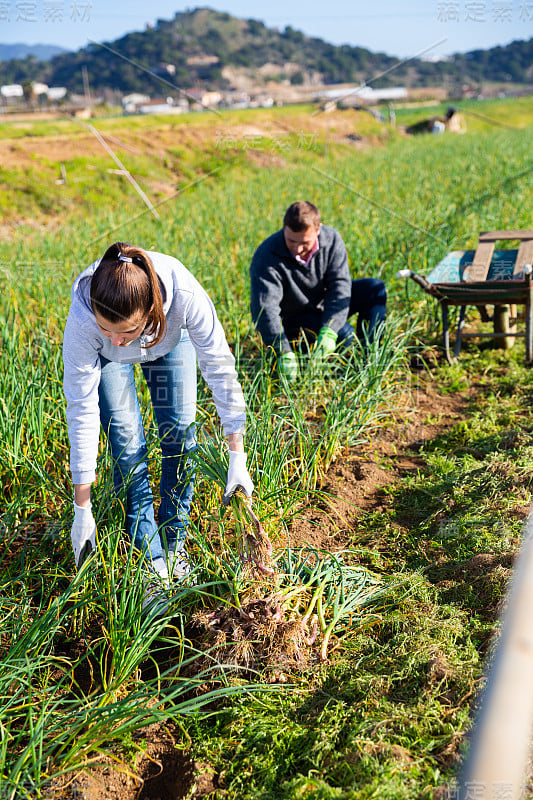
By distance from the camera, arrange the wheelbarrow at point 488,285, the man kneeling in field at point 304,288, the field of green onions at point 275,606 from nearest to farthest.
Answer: the field of green onions at point 275,606, the man kneeling in field at point 304,288, the wheelbarrow at point 488,285

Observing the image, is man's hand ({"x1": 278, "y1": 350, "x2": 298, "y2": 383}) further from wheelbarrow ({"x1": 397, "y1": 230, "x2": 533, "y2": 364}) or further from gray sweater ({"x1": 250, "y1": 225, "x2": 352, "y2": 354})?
wheelbarrow ({"x1": 397, "y1": 230, "x2": 533, "y2": 364})

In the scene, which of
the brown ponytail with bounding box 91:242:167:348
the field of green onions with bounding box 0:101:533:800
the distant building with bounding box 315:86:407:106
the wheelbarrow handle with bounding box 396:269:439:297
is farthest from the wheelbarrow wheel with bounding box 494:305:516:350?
the brown ponytail with bounding box 91:242:167:348

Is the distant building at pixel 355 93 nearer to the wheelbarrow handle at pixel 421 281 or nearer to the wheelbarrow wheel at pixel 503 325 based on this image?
the wheelbarrow handle at pixel 421 281

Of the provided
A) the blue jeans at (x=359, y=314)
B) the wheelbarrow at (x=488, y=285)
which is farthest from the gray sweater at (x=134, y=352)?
the wheelbarrow at (x=488, y=285)

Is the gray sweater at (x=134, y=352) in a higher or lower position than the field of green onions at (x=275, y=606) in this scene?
higher

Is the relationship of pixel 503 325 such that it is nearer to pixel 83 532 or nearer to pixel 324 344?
pixel 324 344

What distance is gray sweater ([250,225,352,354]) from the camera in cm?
351

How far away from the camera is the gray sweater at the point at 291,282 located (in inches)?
138

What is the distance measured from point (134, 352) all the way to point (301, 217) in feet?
5.34

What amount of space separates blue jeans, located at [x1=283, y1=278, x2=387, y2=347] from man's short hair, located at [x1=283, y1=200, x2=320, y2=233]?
647mm

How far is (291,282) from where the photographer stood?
11.8 ft

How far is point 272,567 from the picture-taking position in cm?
199

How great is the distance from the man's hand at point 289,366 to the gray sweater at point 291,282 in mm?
164

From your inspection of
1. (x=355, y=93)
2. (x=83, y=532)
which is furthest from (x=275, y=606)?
(x=355, y=93)
